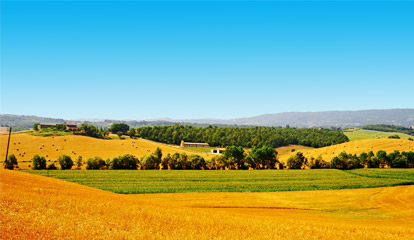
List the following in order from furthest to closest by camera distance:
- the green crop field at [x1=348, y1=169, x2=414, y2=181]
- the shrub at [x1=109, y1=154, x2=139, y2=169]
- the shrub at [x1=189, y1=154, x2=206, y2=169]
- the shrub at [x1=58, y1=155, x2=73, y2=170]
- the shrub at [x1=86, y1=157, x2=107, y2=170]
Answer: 1. the shrub at [x1=189, y1=154, x2=206, y2=169]
2. the shrub at [x1=109, y1=154, x2=139, y2=169]
3. the shrub at [x1=86, y1=157, x2=107, y2=170]
4. the shrub at [x1=58, y1=155, x2=73, y2=170]
5. the green crop field at [x1=348, y1=169, x2=414, y2=181]

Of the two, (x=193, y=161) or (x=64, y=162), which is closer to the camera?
(x=64, y=162)

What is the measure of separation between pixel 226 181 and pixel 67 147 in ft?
299

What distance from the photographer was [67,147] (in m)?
133

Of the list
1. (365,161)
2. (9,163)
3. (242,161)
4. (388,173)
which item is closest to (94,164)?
(9,163)

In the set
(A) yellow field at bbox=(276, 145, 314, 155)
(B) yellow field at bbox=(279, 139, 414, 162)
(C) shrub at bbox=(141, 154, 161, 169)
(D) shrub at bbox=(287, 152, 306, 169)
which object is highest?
(B) yellow field at bbox=(279, 139, 414, 162)

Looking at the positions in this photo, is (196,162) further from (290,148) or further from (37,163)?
(290,148)

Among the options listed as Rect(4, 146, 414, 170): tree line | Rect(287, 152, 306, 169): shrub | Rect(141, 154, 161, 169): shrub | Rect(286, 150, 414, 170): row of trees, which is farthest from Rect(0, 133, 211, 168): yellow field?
Rect(286, 150, 414, 170): row of trees

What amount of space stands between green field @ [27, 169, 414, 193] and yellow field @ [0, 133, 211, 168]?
4457 centimetres

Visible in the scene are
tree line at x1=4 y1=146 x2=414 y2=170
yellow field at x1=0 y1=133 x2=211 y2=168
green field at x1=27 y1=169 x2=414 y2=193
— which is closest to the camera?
green field at x1=27 y1=169 x2=414 y2=193

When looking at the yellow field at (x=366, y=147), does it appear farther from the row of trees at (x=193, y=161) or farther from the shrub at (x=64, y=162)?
the shrub at (x=64, y=162)

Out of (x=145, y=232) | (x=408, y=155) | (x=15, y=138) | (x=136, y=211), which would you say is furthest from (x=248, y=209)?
(x=15, y=138)

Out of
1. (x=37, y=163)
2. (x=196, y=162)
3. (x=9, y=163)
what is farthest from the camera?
(x=196, y=162)

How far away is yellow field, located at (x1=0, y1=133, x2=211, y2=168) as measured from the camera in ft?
391

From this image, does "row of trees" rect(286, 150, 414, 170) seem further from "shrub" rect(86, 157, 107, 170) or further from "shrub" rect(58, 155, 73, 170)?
"shrub" rect(58, 155, 73, 170)
